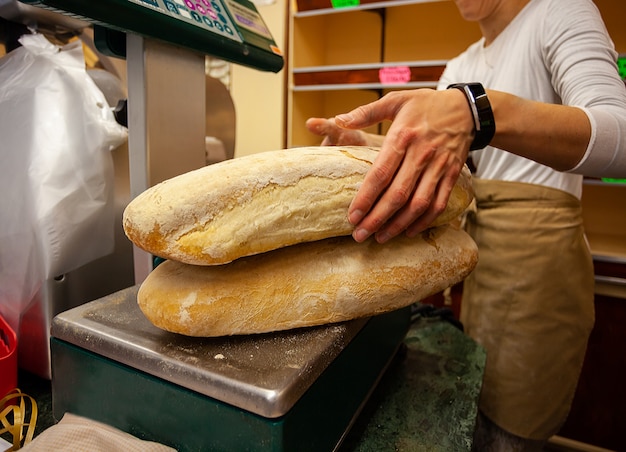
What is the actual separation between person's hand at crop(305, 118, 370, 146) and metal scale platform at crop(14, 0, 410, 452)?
21 cm

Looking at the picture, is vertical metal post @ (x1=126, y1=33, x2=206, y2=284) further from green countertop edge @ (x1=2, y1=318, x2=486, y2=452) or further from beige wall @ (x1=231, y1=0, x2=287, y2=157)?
beige wall @ (x1=231, y1=0, x2=287, y2=157)

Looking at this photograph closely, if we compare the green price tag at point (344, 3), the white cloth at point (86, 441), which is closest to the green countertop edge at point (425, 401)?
the white cloth at point (86, 441)

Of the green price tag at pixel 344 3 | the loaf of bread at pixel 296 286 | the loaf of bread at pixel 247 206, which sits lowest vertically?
the loaf of bread at pixel 296 286

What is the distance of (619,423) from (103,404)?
2.02 meters

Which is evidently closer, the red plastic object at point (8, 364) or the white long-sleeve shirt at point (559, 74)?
the red plastic object at point (8, 364)

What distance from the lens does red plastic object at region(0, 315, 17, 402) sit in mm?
578

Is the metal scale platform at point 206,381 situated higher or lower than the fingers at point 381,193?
lower

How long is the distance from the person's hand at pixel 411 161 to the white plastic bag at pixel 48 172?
16.2 inches

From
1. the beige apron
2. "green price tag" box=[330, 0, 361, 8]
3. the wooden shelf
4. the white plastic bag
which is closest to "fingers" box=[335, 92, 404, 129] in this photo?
the white plastic bag

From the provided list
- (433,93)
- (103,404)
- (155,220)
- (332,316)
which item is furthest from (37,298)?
(433,93)

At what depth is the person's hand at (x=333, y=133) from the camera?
0.82 meters

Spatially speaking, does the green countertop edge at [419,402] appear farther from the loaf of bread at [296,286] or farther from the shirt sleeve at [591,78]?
the shirt sleeve at [591,78]

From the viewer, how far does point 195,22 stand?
2.23ft

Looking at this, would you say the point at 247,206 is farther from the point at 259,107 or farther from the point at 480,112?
the point at 259,107
